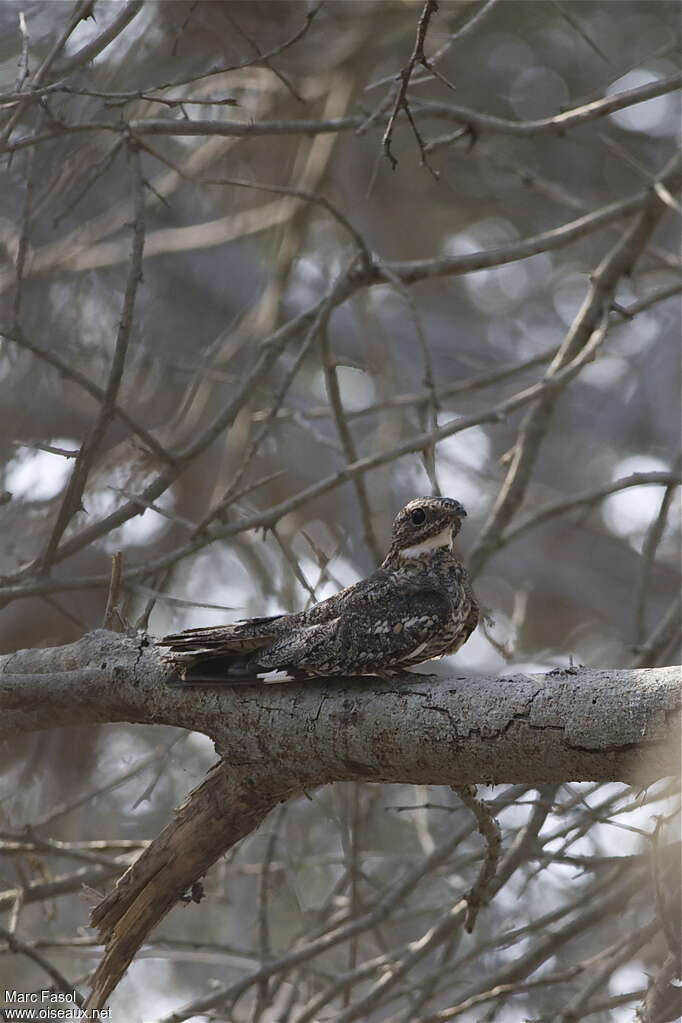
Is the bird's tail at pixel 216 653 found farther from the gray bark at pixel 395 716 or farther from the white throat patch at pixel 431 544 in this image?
the white throat patch at pixel 431 544

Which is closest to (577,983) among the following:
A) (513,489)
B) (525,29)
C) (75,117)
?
(513,489)

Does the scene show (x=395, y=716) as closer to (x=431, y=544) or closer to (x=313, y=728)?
(x=313, y=728)

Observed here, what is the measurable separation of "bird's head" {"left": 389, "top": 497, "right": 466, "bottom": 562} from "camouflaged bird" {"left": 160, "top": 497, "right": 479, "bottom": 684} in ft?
0.36

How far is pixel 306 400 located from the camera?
8.66 m

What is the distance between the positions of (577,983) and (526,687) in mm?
3053

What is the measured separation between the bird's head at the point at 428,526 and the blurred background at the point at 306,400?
45cm

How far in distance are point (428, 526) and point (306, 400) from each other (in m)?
5.51

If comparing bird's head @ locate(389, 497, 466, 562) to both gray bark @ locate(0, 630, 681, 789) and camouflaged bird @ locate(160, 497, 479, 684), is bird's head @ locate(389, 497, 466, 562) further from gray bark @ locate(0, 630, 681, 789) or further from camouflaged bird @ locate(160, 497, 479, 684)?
gray bark @ locate(0, 630, 681, 789)

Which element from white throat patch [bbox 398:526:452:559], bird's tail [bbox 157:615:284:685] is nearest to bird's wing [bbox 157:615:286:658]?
bird's tail [bbox 157:615:284:685]

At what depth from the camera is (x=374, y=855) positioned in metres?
4.77

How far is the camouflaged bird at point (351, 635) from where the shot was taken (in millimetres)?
2738

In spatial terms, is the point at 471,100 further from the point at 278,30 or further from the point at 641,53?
the point at 278,30

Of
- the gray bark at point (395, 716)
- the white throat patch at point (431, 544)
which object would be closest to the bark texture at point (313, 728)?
the gray bark at point (395, 716)

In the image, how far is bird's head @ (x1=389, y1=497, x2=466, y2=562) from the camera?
10.6 feet
